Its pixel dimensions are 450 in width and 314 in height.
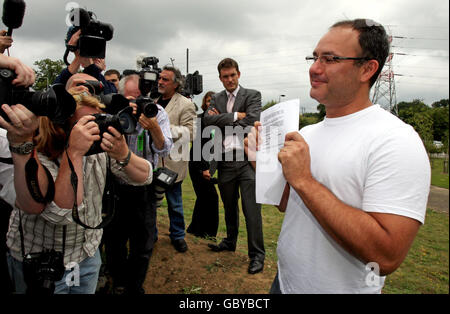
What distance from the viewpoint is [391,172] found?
111 cm

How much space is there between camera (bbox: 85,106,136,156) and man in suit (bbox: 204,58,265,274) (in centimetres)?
207

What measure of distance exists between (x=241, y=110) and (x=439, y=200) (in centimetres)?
1510

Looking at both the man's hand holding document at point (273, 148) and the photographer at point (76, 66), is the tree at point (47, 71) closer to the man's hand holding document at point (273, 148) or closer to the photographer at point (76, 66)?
the photographer at point (76, 66)

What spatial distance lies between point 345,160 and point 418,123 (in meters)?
27.6

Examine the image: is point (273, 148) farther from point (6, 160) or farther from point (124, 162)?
point (6, 160)

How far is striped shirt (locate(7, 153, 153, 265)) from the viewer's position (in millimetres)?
1552

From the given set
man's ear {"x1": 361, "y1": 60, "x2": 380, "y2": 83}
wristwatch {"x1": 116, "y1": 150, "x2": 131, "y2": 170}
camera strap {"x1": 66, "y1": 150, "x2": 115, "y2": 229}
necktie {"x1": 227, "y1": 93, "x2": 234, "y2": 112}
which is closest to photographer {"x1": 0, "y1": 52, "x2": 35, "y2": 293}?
camera strap {"x1": 66, "y1": 150, "x2": 115, "y2": 229}

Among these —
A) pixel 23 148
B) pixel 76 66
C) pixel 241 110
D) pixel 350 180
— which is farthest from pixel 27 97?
pixel 241 110

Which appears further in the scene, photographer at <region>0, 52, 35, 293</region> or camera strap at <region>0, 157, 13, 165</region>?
camera strap at <region>0, 157, 13, 165</region>

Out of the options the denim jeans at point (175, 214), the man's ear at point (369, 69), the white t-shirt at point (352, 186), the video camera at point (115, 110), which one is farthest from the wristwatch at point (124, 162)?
the denim jeans at point (175, 214)

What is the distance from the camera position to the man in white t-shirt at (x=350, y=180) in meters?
→ 1.10

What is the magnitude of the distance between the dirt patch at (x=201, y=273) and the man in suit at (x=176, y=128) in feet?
1.08

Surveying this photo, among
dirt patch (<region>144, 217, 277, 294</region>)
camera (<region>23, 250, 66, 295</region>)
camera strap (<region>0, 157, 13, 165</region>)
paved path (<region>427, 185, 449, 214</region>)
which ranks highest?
camera strap (<region>0, 157, 13, 165</region>)

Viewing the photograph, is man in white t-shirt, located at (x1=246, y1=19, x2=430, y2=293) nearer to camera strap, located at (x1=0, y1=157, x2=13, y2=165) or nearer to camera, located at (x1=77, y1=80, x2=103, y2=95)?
camera, located at (x1=77, y1=80, x2=103, y2=95)
